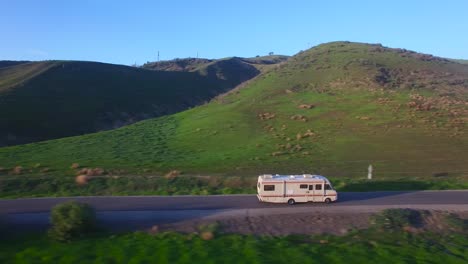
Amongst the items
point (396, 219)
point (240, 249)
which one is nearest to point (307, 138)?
point (396, 219)

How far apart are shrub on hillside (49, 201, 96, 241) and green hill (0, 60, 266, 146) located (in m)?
54.8

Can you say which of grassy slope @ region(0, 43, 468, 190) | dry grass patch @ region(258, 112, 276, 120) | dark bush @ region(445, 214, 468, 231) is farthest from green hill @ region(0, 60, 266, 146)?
dark bush @ region(445, 214, 468, 231)

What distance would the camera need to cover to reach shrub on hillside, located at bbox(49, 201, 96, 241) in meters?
16.3

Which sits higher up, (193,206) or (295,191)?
(295,191)

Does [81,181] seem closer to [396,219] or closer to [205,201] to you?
[205,201]

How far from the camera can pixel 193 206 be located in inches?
841

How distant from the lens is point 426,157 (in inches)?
1618

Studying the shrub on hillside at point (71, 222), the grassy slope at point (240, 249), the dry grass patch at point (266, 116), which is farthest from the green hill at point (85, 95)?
the grassy slope at point (240, 249)

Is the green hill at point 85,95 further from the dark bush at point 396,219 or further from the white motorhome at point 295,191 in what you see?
the dark bush at point 396,219

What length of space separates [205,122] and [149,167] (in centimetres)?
2356

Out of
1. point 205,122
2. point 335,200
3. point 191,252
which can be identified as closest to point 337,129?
point 205,122

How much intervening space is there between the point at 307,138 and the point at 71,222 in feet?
119

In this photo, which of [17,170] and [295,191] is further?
[17,170]

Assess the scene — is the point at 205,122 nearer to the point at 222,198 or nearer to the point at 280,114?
the point at 280,114
